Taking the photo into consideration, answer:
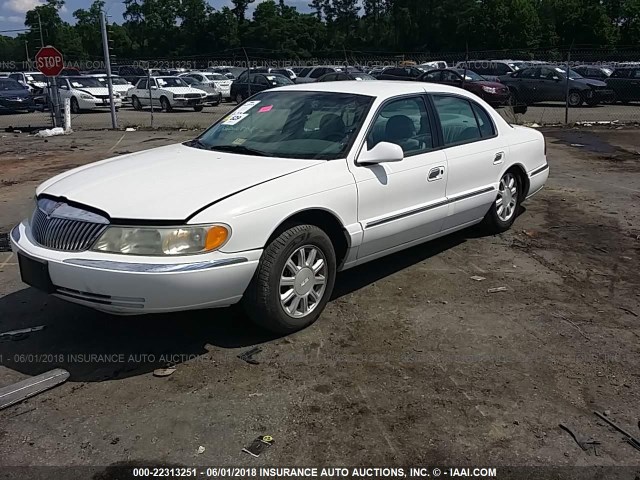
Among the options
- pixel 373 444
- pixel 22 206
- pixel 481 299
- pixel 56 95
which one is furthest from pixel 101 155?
pixel 373 444

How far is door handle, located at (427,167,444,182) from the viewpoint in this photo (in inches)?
206

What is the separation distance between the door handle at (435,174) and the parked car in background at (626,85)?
20995mm

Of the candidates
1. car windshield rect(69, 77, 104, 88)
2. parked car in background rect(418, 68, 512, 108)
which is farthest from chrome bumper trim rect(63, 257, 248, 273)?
car windshield rect(69, 77, 104, 88)

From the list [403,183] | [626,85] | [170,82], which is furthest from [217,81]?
[403,183]

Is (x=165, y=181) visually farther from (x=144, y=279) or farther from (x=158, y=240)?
(x=144, y=279)

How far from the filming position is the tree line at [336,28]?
71.0 meters

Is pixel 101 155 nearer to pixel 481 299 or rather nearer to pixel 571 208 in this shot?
pixel 571 208

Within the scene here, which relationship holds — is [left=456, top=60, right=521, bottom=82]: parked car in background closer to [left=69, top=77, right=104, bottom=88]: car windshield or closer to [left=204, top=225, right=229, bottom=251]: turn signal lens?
[left=69, top=77, right=104, bottom=88]: car windshield

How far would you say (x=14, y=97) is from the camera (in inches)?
993

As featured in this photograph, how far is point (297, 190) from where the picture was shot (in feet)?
13.8

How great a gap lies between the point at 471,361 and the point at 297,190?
A: 1.53m

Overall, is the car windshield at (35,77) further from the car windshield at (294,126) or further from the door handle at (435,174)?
the door handle at (435,174)

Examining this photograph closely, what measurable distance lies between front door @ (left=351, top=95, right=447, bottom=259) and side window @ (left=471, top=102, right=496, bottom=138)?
0.86 metres

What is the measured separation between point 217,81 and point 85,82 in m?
6.16
